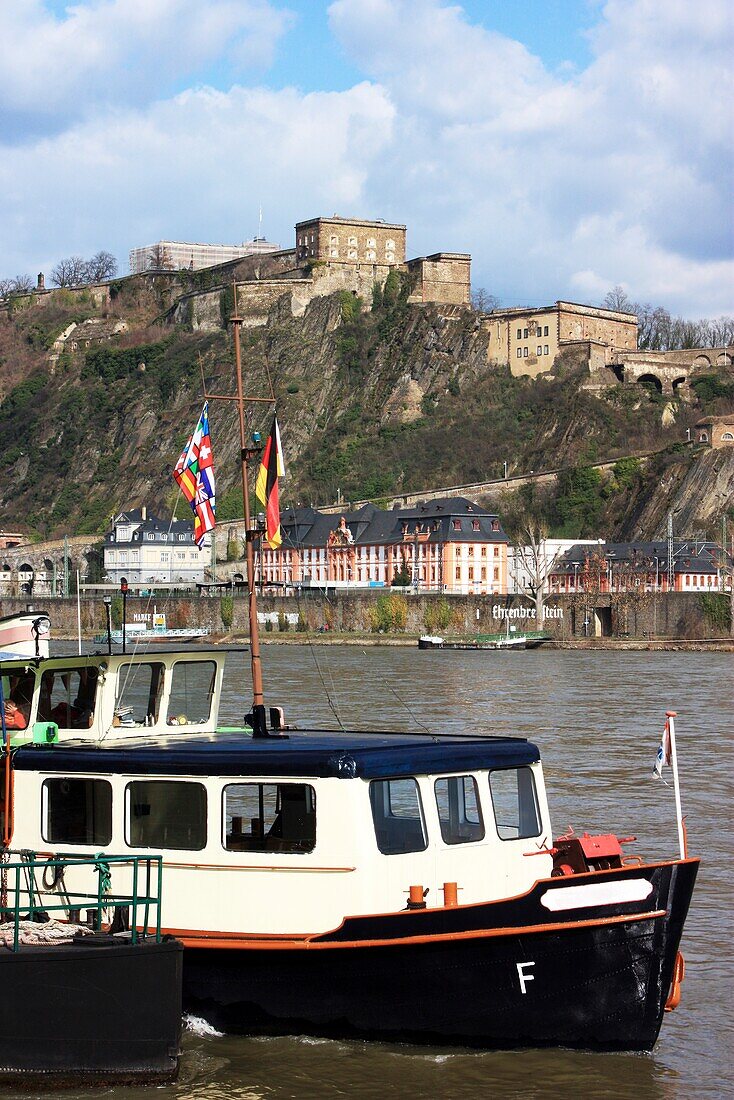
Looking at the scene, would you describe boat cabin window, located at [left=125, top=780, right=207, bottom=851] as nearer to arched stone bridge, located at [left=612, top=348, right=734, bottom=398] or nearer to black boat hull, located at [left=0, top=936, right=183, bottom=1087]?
black boat hull, located at [left=0, top=936, right=183, bottom=1087]

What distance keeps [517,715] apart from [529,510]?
88827 millimetres

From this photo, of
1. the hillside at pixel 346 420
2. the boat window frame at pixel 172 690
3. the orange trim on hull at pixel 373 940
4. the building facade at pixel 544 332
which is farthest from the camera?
the building facade at pixel 544 332

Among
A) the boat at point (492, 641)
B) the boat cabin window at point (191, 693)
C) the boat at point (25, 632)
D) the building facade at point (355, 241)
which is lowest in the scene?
the boat at point (492, 641)

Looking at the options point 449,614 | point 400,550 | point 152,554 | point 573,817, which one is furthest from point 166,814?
point 152,554

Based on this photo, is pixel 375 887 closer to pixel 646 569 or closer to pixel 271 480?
pixel 271 480

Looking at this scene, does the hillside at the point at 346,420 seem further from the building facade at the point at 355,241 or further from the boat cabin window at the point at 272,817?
the boat cabin window at the point at 272,817

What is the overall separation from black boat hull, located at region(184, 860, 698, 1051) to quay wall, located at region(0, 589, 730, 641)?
3236 inches

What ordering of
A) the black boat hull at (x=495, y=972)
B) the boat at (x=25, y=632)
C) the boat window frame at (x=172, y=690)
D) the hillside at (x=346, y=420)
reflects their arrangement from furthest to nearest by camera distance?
the hillside at (x=346, y=420) → the boat at (x=25, y=632) → the boat window frame at (x=172, y=690) → the black boat hull at (x=495, y=972)

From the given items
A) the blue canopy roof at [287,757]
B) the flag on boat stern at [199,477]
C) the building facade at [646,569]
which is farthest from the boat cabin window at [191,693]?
the building facade at [646,569]

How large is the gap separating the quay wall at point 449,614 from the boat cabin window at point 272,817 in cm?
8186

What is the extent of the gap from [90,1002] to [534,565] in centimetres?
10365

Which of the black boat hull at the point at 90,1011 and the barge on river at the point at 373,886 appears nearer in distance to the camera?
the black boat hull at the point at 90,1011

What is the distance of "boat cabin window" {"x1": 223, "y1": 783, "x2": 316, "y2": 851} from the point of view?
13969 millimetres

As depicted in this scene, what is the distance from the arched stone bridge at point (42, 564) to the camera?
14800 centimetres
